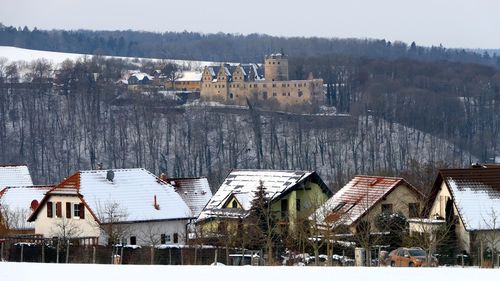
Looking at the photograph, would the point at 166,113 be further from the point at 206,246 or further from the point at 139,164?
the point at 206,246

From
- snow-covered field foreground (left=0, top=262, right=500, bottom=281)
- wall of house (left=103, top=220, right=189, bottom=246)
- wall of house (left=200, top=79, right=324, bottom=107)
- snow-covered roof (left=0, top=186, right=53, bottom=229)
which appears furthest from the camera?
wall of house (left=200, top=79, right=324, bottom=107)

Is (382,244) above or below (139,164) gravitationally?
above

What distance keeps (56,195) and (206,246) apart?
9609 millimetres

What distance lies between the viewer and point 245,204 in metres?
46.1

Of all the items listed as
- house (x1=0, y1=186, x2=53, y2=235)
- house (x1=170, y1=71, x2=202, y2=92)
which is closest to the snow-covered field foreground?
house (x1=0, y1=186, x2=53, y2=235)

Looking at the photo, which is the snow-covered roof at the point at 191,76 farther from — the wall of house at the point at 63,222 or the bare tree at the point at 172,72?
the wall of house at the point at 63,222

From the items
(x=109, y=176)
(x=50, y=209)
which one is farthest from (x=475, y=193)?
(x=50, y=209)

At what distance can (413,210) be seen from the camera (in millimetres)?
44062

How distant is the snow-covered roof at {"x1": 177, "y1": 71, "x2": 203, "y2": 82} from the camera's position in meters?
188

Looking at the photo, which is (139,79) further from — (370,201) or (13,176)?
(370,201)

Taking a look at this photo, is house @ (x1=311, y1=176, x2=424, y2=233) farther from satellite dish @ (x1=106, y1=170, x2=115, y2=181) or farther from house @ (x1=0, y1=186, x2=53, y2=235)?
house @ (x1=0, y1=186, x2=53, y2=235)

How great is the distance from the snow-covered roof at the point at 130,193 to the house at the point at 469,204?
7.77 m

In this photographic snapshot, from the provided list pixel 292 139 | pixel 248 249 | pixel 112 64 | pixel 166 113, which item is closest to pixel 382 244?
pixel 248 249

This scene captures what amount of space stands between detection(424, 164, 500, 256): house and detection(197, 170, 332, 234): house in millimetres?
3722
